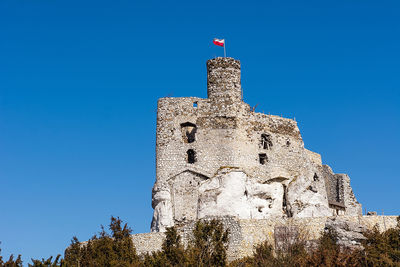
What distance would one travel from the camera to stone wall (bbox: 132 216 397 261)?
5500 cm

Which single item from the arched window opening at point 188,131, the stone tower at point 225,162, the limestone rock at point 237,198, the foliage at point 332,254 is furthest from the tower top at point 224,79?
the foliage at point 332,254

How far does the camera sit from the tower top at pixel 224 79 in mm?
66812

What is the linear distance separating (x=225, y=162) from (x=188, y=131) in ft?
14.2

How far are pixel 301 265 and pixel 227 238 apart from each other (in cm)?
671

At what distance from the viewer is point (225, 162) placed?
64125mm

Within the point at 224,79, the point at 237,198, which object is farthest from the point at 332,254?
A: the point at 224,79

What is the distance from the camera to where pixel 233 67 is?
68.1 meters

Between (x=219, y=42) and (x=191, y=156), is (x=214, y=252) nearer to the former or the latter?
(x=191, y=156)

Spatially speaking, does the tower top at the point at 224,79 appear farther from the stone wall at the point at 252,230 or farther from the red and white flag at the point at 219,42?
the stone wall at the point at 252,230

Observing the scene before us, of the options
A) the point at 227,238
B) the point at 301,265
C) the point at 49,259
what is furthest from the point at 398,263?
the point at 49,259

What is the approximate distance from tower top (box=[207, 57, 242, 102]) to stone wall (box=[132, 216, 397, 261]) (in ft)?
43.8

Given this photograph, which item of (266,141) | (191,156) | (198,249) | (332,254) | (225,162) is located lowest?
(332,254)

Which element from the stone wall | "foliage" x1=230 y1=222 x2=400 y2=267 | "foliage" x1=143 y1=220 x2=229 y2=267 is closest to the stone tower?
the stone wall

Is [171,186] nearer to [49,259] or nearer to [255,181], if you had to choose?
[255,181]
